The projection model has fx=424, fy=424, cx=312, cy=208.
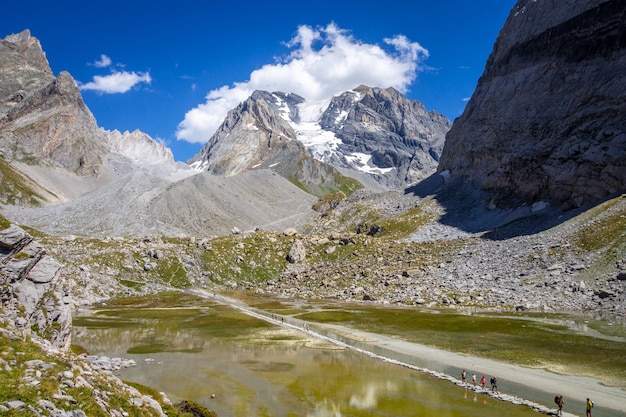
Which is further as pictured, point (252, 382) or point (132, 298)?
point (132, 298)

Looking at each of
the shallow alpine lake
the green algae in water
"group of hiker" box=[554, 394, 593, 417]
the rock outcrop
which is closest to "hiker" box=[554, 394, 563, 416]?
"group of hiker" box=[554, 394, 593, 417]

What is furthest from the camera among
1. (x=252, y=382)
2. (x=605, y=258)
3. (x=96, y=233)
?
(x=96, y=233)

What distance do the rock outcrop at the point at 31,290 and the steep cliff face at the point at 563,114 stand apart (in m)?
150

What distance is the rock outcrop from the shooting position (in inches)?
1350

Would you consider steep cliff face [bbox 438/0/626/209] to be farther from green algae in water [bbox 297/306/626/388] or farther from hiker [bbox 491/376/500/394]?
hiker [bbox 491/376/500/394]

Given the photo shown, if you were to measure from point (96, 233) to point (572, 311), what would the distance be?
17459cm

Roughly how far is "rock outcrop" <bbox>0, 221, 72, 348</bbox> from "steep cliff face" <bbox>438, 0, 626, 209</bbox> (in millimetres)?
150211

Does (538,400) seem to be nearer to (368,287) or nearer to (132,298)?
(368,287)

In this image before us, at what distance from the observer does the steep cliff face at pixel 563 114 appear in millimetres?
143625

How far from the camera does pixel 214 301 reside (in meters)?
114

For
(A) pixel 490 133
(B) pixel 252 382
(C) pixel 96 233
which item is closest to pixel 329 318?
(B) pixel 252 382

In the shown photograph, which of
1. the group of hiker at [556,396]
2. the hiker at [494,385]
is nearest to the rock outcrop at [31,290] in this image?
the group of hiker at [556,396]

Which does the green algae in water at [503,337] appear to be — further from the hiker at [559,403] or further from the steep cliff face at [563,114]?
the steep cliff face at [563,114]

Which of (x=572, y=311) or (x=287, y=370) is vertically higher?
(x=572, y=311)
